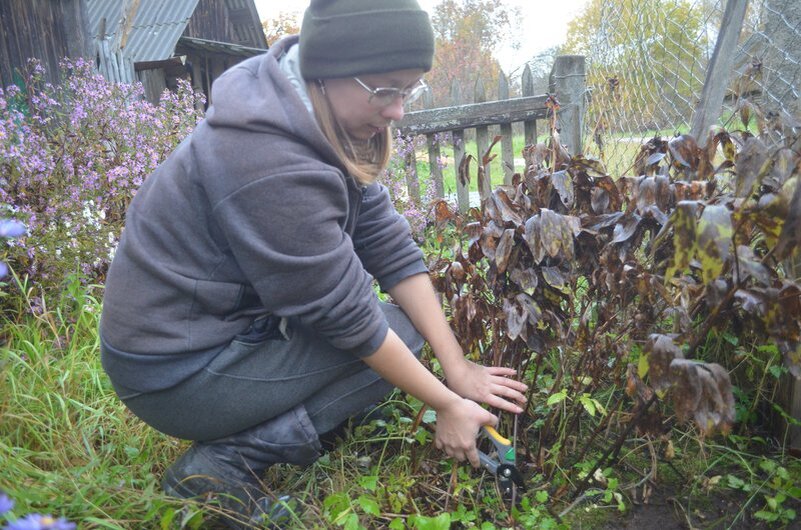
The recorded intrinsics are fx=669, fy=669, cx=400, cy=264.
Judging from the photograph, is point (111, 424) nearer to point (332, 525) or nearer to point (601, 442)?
point (332, 525)

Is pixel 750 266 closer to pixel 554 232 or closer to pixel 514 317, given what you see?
pixel 554 232

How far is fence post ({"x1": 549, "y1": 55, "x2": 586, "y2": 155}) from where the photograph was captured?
5.30 meters

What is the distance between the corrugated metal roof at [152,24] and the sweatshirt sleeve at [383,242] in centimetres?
880

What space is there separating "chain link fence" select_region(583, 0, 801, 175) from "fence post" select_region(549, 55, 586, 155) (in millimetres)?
255

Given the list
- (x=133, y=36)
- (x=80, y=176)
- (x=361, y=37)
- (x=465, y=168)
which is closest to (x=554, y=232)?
(x=465, y=168)

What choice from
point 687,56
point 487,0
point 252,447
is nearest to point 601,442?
point 252,447

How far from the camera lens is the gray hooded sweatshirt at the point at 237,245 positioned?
1.56 m

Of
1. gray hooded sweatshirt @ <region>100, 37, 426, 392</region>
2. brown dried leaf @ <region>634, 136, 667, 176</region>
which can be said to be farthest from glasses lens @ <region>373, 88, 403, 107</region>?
brown dried leaf @ <region>634, 136, 667, 176</region>

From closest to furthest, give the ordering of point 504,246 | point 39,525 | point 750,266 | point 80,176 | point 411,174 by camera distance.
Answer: point 39,525 → point 750,266 → point 504,246 → point 80,176 → point 411,174

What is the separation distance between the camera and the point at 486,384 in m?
1.97

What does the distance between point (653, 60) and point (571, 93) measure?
1919 mm

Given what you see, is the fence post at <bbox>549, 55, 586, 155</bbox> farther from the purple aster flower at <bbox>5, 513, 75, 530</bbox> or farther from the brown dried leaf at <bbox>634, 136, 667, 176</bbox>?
the purple aster flower at <bbox>5, 513, 75, 530</bbox>

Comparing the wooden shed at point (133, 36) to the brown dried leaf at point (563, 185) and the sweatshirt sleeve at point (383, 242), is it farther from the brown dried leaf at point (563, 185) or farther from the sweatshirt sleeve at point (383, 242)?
the brown dried leaf at point (563, 185)

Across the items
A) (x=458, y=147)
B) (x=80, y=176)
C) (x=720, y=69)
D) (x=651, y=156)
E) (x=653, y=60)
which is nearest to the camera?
(x=651, y=156)
